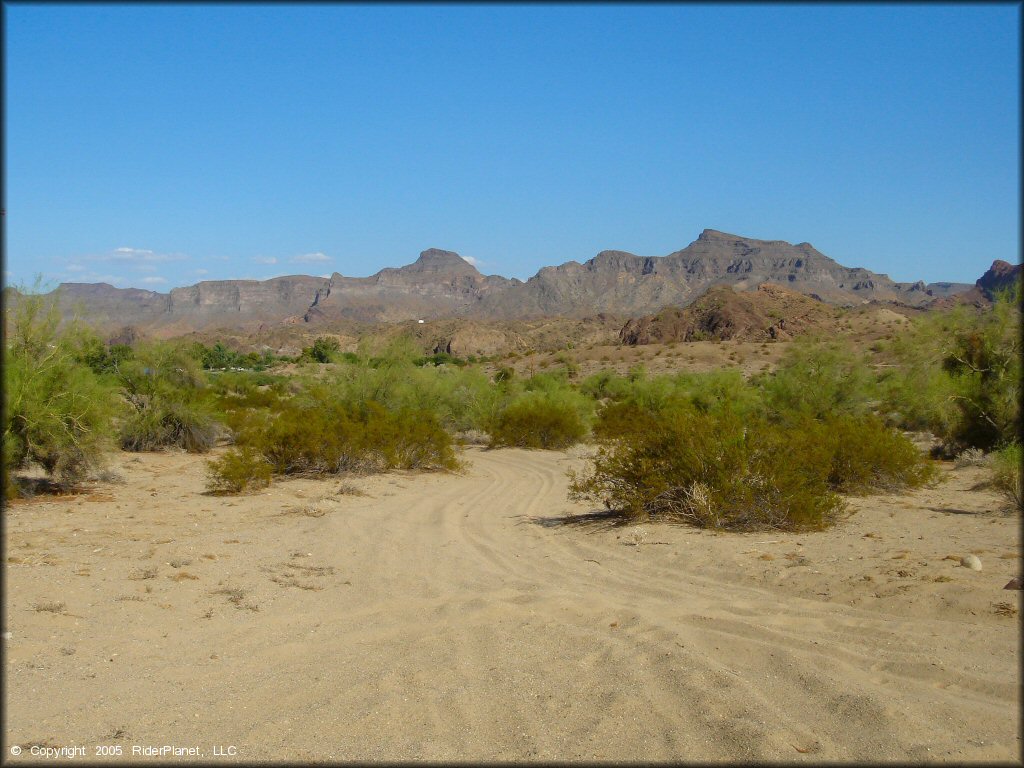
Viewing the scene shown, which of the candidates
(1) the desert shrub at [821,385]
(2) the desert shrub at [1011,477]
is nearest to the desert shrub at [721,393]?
(1) the desert shrub at [821,385]

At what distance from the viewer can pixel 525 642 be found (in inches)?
252

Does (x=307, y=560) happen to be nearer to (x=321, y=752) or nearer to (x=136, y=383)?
(x=321, y=752)

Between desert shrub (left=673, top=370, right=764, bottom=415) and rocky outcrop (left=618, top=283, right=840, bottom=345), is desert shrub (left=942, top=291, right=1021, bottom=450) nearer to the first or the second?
desert shrub (left=673, top=370, right=764, bottom=415)

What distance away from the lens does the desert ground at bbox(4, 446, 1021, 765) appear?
4.64 meters

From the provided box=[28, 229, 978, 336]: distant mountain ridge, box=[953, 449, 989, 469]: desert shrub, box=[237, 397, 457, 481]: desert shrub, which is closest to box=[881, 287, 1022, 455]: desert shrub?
box=[953, 449, 989, 469]: desert shrub

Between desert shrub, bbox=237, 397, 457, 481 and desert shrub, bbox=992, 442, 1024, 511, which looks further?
desert shrub, bbox=237, 397, 457, 481

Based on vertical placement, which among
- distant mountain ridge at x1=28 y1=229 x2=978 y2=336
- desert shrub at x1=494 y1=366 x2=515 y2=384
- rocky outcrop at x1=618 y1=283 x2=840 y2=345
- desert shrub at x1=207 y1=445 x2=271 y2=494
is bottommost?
desert shrub at x1=207 y1=445 x2=271 y2=494

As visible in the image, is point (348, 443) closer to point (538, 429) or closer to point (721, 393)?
point (538, 429)

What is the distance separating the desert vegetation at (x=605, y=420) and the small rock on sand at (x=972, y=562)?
2603mm

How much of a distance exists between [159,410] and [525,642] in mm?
19800

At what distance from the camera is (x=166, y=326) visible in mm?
171500

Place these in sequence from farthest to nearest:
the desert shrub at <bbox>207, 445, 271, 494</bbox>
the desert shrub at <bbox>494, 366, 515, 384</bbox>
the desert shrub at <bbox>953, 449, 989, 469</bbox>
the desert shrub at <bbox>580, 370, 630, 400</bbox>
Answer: the desert shrub at <bbox>580, 370, 630, 400</bbox> < the desert shrub at <bbox>494, 366, 515, 384</bbox> < the desert shrub at <bbox>953, 449, 989, 469</bbox> < the desert shrub at <bbox>207, 445, 271, 494</bbox>

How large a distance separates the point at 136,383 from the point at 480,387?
486 inches

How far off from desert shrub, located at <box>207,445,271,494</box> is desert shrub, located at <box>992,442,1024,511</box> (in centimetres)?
1294
